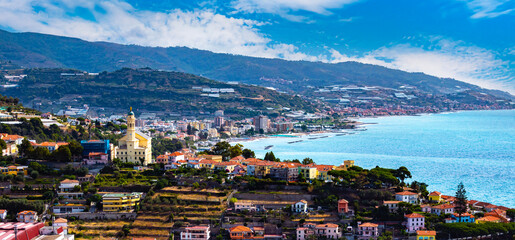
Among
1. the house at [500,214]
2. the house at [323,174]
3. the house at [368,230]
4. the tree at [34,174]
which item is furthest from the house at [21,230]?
the house at [500,214]

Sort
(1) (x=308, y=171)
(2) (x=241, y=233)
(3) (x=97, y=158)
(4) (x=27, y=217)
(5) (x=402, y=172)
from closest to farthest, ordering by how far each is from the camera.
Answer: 1. (2) (x=241, y=233)
2. (4) (x=27, y=217)
3. (1) (x=308, y=171)
4. (5) (x=402, y=172)
5. (3) (x=97, y=158)

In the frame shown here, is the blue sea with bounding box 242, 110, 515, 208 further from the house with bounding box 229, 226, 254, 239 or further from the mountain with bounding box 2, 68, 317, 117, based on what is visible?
the mountain with bounding box 2, 68, 317, 117

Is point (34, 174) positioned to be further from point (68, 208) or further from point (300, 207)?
point (300, 207)

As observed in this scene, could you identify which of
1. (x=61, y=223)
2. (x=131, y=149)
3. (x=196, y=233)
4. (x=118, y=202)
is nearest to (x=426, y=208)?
(x=196, y=233)

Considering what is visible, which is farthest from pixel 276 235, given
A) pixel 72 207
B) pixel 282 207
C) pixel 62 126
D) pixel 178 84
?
pixel 178 84

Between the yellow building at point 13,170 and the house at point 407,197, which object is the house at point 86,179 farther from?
the house at point 407,197
